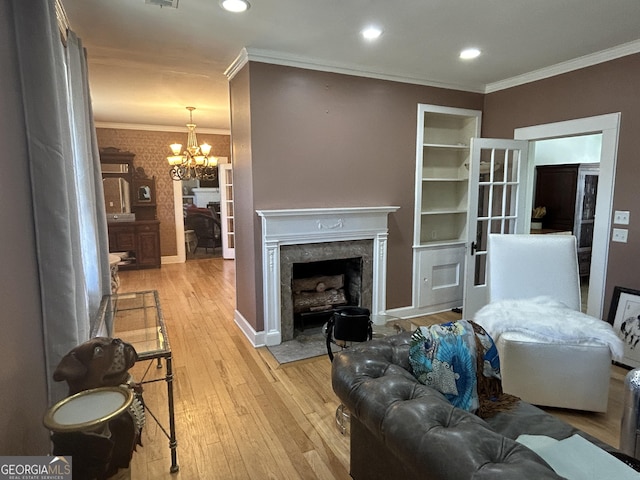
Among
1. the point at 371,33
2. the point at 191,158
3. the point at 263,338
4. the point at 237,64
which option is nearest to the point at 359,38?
the point at 371,33

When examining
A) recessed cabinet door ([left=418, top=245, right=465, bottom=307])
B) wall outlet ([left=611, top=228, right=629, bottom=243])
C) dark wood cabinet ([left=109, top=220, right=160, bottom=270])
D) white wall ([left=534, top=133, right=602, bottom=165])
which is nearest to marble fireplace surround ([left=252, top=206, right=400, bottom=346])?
recessed cabinet door ([left=418, top=245, right=465, bottom=307])

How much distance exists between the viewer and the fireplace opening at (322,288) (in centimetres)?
389

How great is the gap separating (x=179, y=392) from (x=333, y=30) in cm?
288

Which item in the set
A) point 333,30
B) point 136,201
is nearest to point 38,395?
point 333,30

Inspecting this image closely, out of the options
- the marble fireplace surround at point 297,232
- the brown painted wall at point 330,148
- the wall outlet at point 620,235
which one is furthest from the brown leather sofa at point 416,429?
the wall outlet at point 620,235

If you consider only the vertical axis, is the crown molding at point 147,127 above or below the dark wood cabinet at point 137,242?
above

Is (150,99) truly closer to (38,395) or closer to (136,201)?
(136,201)

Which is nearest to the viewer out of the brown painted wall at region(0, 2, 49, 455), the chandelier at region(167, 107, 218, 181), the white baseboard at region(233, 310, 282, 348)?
Answer: the brown painted wall at region(0, 2, 49, 455)

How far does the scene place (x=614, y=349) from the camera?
7.81 feet

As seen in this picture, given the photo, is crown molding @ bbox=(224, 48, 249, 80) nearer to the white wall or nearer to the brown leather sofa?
the brown leather sofa

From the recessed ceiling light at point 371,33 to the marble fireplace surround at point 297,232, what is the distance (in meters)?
1.47

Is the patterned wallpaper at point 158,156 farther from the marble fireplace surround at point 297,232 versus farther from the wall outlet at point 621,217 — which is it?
the wall outlet at point 621,217

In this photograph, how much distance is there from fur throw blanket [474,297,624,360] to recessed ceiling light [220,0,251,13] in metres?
2.60

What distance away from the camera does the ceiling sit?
247 centimetres
